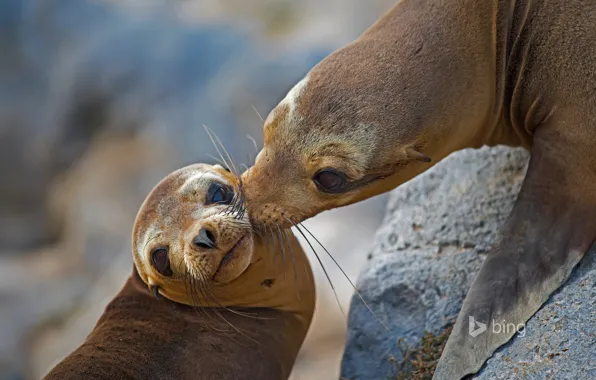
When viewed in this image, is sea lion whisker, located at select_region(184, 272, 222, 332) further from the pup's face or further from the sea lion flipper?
the sea lion flipper

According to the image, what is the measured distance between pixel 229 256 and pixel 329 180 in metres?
0.67

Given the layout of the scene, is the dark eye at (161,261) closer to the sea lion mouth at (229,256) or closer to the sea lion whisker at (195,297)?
the sea lion whisker at (195,297)

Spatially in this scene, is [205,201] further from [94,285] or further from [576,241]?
[94,285]

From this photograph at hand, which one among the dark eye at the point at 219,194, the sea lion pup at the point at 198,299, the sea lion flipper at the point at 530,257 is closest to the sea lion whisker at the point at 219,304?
the sea lion pup at the point at 198,299

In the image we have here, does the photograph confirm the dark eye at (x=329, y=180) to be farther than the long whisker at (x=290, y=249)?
No

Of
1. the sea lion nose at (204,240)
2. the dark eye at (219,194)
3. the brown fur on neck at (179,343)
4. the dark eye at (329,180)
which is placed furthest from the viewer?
the dark eye at (219,194)

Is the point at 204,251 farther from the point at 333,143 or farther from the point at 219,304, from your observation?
the point at 333,143

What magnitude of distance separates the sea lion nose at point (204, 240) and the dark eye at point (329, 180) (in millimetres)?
609

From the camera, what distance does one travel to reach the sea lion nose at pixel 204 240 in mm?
3914

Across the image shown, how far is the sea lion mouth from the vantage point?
12.9 ft

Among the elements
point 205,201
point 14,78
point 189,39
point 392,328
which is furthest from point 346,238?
point 14,78

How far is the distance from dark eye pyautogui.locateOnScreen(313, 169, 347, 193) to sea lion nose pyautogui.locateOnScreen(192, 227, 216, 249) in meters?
0.61

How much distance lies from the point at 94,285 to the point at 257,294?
5832 mm

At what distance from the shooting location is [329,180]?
12.4ft
